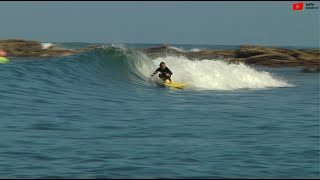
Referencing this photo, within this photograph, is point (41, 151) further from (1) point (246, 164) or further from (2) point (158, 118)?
(2) point (158, 118)

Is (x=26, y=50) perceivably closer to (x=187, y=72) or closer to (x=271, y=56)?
(x=271, y=56)

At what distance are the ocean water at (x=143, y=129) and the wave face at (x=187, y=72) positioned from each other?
2.69m

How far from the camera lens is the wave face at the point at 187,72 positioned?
2848 cm

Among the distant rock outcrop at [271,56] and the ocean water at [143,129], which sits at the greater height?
the distant rock outcrop at [271,56]

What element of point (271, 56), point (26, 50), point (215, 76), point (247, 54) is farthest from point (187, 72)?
point (26, 50)

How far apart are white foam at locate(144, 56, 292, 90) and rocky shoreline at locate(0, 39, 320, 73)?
581 inches

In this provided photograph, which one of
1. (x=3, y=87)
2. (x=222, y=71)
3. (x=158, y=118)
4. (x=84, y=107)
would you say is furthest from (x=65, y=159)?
(x=222, y=71)

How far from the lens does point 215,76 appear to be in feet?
98.6

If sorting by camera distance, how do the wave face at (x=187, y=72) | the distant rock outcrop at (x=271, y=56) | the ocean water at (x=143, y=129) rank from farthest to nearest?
the distant rock outcrop at (x=271, y=56), the wave face at (x=187, y=72), the ocean water at (x=143, y=129)

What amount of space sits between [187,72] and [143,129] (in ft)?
58.5

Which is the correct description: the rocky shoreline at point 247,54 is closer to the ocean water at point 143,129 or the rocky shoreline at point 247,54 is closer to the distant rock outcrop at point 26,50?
the distant rock outcrop at point 26,50

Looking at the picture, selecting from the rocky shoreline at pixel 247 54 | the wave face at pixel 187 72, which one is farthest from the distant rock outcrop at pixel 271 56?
the wave face at pixel 187 72

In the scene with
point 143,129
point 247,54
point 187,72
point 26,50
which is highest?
point 26,50

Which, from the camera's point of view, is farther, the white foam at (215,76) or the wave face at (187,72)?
the white foam at (215,76)
